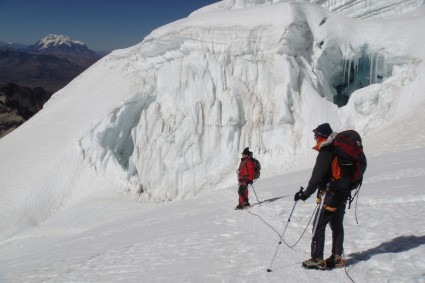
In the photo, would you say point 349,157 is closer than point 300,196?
Yes

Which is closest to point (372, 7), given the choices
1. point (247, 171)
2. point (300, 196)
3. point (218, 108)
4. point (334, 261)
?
point (218, 108)

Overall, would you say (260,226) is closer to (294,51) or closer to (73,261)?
(73,261)

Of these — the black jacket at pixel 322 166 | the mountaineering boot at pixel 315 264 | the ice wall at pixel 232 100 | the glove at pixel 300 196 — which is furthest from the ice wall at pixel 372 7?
the mountaineering boot at pixel 315 264

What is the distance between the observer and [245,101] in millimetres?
22906

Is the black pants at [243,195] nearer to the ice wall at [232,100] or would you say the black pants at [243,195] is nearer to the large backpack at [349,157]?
the large backpack at [349,157]

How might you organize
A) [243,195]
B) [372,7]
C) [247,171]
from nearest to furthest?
[247,171] < [243,195] < [372,7]

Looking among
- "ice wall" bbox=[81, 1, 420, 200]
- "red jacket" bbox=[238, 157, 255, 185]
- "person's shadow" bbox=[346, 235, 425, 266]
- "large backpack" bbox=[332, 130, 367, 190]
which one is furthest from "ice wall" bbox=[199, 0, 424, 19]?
"large backpack" bbox=[332, 130, 367, 190]

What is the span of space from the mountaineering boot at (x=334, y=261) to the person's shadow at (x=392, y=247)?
0.65ft

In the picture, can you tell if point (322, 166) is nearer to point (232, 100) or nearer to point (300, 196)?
point (300, 196)

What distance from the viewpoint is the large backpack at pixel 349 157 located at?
16.1 ft

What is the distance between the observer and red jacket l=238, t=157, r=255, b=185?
34.6 feet

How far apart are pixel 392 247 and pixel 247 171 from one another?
5279 millimetres

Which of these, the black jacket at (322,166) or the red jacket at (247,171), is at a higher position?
the black jacket at (322,166)

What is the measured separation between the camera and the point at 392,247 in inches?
222
